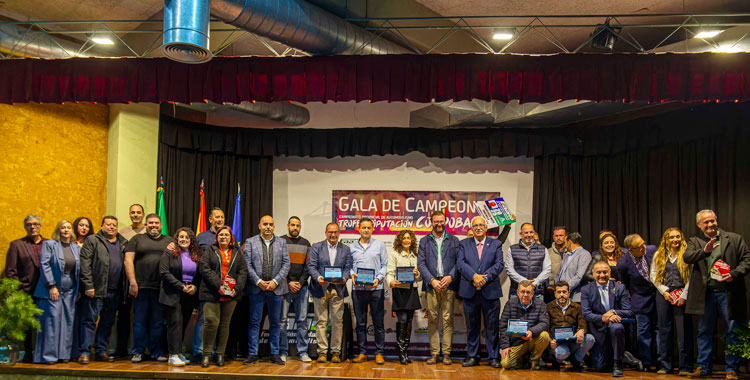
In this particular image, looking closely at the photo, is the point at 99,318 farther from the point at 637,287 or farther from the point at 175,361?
the point at 637,287

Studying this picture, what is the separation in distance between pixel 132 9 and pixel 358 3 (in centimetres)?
256

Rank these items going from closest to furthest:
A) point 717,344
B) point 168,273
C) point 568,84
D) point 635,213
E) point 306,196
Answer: point 168,273
point 568,84
point 717,344
point 635,213
point 306,196

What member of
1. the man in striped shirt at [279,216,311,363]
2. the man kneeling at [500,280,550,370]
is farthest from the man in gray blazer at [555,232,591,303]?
the man in striped shirt at [279,216,311,363]

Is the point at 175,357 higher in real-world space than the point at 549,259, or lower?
lower

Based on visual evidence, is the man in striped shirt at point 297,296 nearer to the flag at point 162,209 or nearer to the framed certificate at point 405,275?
the framed certificate at point 405,275

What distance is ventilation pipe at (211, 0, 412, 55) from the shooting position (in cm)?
543

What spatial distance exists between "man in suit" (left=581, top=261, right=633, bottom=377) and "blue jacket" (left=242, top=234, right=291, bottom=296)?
2.87 metres

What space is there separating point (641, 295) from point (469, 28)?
317 centimetres

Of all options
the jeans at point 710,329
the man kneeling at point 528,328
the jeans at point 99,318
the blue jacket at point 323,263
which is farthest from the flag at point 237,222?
the jeans at point 710,329

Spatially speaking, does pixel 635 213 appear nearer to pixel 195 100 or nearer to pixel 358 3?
pixel 358 3

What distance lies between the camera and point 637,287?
606 centimetres

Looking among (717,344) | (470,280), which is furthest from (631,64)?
(717,344)

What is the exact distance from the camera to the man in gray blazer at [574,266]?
6.42 m

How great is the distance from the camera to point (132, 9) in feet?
23.3
